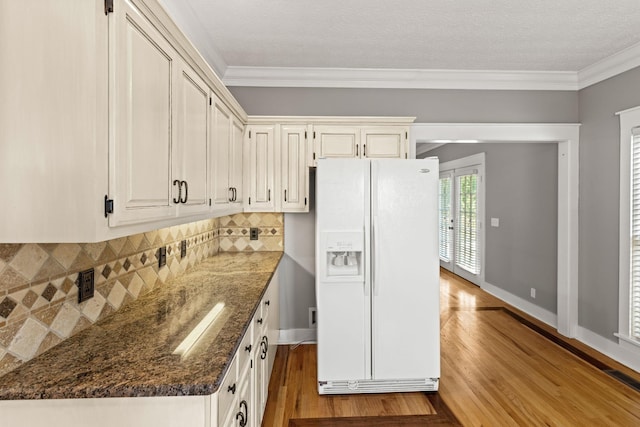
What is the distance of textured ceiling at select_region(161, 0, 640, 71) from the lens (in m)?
2.22

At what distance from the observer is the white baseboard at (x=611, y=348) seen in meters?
2.88

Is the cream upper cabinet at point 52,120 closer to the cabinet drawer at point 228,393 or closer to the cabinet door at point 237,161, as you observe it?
the cabinet drawer at point 228,393

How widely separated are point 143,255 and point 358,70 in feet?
7.98

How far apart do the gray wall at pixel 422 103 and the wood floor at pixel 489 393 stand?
7.21 feet

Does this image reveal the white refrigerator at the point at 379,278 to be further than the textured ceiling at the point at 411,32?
Yes

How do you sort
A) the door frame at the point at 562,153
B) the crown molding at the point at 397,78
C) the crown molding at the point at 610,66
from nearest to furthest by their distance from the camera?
the crown molding at the point at 610,66 → the crown molding at the point at 397,78 → the door frame at the point at 562,153

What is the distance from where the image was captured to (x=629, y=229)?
295cm

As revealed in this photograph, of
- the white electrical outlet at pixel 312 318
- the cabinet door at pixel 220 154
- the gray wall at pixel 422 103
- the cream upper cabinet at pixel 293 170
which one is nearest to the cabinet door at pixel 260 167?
the cream upper cabinet at pixel 293 170

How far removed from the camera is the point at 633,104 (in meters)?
2.91

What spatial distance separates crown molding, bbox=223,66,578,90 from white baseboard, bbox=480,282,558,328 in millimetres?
2463

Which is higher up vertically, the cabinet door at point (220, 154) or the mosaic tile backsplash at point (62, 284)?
the cabinet door at point (220, 154)

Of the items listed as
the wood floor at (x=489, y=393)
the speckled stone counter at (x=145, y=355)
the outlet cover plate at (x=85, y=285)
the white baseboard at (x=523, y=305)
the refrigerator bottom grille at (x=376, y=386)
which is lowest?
the wood floor at (x=489, y=393)

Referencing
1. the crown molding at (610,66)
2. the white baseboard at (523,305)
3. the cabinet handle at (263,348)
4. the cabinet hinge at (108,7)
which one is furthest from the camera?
the white baseboard at (523,305)

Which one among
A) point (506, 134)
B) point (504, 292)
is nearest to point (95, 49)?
point (506, 134)
